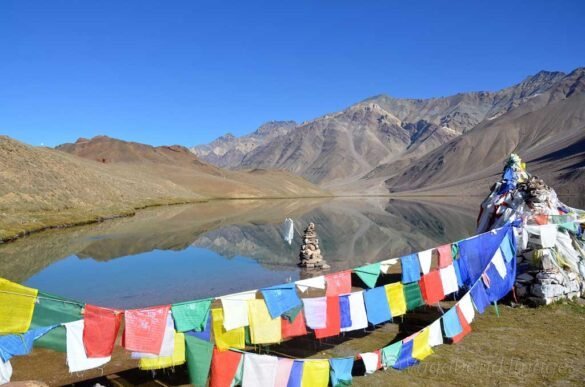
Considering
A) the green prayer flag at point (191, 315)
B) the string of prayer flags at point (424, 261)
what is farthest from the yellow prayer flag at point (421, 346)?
the green prayer flag at point (191, 315)

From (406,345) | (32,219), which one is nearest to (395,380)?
(406,345)

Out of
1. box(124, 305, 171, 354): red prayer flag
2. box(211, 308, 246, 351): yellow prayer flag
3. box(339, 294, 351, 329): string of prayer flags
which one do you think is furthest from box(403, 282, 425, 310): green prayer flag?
box(124, 305, 171, 354): red prayer flag

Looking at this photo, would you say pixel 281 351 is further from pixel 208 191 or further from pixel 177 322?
pixel 208 191

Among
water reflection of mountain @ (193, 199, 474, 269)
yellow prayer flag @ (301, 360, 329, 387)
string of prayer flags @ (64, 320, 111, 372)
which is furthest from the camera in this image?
water reflection of mountain @ (193, 199, 474, 269)

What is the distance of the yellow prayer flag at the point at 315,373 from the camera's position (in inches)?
412

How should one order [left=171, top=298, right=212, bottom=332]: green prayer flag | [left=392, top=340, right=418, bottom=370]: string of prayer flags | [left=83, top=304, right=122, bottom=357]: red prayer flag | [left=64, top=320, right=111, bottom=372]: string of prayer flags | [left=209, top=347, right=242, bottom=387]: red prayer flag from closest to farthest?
[left=64, top=320, right=111, bottom=372]: string of prayer flags < [left=83, top=304, right=122, bottom=357]: red prayer flag < [left=209, top=347, right=242, bottom=387]: red prayer flag < [left=171, top=298, right=212, bottom=332]: green prayer flag < [left=392, top=340, right=418, bottom=370]: string of prayer flags

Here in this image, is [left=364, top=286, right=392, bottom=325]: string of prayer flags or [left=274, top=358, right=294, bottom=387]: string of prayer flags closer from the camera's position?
[left=274, top=358, right=294, bottom=387]: string of prayer flags

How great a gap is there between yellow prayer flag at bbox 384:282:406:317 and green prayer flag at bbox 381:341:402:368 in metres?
1.58

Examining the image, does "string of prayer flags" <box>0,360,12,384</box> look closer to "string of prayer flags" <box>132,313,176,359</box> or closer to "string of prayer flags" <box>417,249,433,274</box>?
"string of prayer flags" <box>132,313,176,359</box>

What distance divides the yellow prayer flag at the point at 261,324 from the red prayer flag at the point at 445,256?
681 cm

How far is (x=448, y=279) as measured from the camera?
15484 mm

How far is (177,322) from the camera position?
32.7 ft

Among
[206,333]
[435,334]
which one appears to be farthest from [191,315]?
[435,334]

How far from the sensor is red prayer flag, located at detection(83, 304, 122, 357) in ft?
30.4
